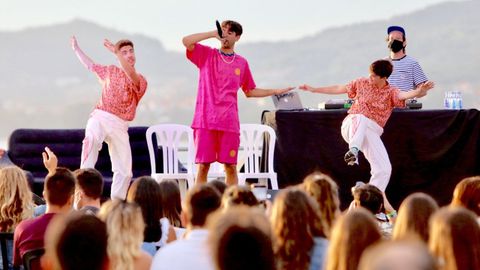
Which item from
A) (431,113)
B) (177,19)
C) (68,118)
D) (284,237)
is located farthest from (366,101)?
(68,118)

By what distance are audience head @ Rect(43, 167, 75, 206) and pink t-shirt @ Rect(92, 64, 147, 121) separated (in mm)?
3477

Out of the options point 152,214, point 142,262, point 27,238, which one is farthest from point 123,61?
point 142,262

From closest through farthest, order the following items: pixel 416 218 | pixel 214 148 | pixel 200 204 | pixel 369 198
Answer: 1. pixel 416 218
2. pixel 200 204
3. pixel 369 198
4. pixel 214 148

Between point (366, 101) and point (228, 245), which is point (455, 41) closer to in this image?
point (366, 101)

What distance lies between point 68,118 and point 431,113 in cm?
638

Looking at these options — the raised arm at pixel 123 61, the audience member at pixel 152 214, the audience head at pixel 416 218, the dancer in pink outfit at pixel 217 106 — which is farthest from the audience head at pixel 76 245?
the raised arm at pixel 123 61

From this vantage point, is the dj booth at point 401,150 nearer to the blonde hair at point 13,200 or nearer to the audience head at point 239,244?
the blonde hair at point 13,200

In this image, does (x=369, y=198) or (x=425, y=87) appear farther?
(x=425, y=87)

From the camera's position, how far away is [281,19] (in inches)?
538

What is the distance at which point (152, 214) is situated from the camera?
532cm

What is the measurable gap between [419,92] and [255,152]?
67.5 inches

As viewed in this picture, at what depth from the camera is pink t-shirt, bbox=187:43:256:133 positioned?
864 cm

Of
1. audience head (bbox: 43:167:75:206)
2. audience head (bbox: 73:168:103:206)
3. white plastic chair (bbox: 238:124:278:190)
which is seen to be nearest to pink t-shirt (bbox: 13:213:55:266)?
audience head (bbox: 43:167:75:206)

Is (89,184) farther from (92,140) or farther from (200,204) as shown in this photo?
(92,140)
